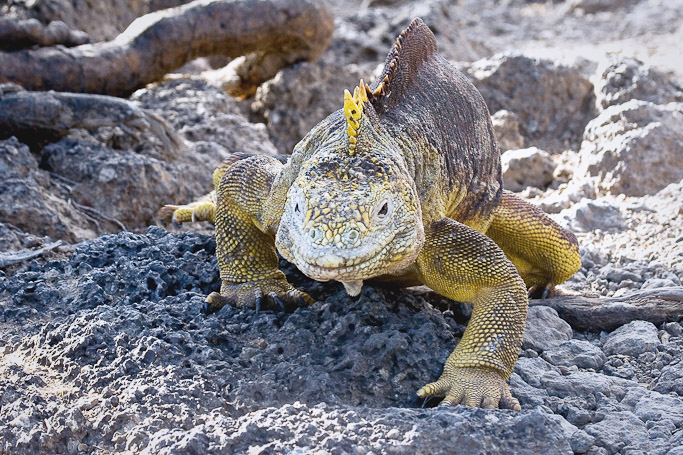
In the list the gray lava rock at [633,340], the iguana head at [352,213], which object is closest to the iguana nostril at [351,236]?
the iguana head at [352,213]

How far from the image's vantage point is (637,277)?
582 cm

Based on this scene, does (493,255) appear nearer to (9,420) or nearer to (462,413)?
(462,413)

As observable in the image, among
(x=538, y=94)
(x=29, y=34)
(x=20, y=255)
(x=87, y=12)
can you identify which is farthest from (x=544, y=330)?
(x=87, y=12)

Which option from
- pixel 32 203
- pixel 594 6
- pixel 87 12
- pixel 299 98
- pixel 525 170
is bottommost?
pixel 32 203

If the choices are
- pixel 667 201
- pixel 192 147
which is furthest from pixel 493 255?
pixel 192 147

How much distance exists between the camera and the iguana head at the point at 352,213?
3.34 metres

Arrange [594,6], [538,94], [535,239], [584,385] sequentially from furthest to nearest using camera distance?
[594,6] < [538,94] < [535,239] < [584,385]

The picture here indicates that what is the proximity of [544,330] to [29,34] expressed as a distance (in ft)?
20.5

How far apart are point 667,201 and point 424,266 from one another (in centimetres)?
362

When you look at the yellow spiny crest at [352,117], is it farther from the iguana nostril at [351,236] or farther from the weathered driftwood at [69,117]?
the weathered driftwood at [69,117]

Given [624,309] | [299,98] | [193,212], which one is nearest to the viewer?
[624,309]

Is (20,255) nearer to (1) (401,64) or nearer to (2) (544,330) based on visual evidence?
(1) (401,64)

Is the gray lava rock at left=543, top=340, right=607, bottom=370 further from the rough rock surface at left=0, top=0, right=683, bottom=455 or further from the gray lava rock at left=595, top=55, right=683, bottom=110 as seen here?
the gray lava rock at left=595, top=55, right=683, bottom=110

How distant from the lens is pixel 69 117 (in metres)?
7.38
